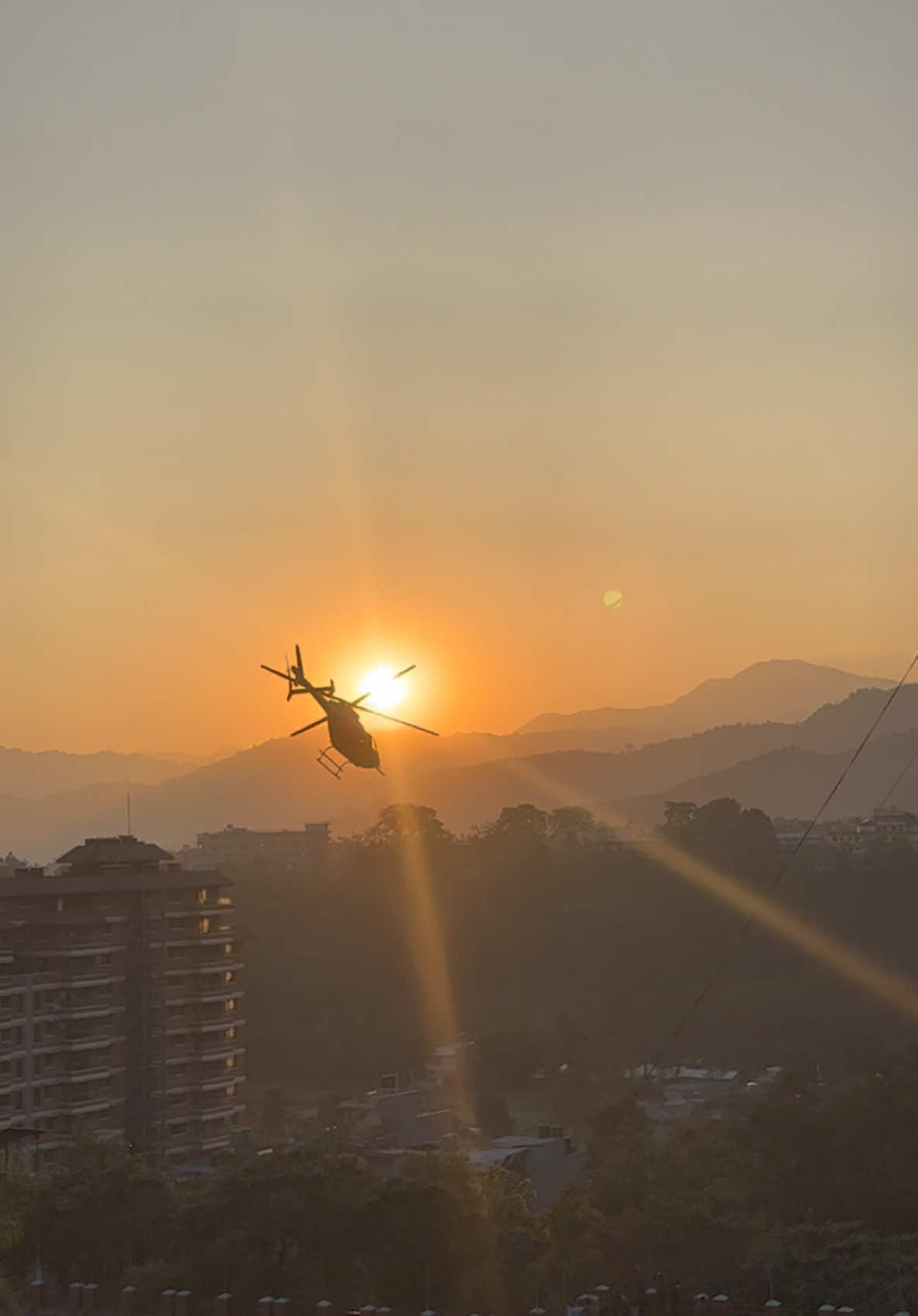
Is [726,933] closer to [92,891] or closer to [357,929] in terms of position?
[357,929]

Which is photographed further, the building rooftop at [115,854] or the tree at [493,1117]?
the tree at [493,1117]

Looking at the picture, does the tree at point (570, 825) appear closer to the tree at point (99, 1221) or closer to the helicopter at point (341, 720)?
the tree at point (99, 1221)

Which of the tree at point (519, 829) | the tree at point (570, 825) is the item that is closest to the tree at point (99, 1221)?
the tree at point (519, 829)

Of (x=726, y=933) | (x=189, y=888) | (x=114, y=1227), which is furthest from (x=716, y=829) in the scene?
(x=114, y=1227)

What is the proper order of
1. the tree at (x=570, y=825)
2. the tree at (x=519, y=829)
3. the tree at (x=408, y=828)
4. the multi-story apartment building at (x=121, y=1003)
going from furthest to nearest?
1. the tree at (x=570, y=825)
2. the tree at (x=408, y=828)
3. the tree at (x=519, y=829)
4. the multi-story apartment building at (x=121, y=1003)

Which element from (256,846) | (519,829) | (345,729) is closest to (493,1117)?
(345,729)
